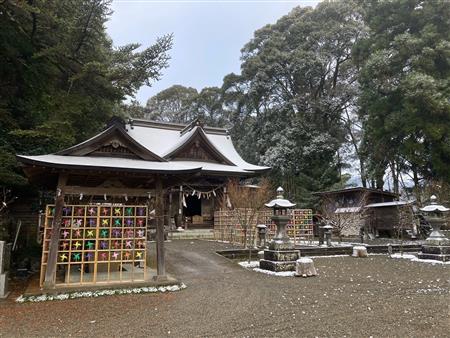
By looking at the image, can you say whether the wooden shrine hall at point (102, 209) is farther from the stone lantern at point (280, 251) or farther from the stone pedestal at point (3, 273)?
the stone lantern at point (280, 251)

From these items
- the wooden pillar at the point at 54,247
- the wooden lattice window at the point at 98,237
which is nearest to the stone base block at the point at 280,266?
the wooden lattice window at the point at 98,237

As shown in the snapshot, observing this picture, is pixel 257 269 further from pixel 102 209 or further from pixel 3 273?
pixel 3 273

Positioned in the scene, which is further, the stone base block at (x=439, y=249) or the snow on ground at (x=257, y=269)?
the stone base block at (x=439, y=249)

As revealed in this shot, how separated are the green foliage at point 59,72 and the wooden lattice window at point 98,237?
14.0 ft

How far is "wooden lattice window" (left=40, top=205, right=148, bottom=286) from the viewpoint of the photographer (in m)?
7.91

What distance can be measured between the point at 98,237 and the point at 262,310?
4416 mm

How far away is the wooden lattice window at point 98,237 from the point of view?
7.91 metres

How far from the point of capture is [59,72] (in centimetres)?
1398

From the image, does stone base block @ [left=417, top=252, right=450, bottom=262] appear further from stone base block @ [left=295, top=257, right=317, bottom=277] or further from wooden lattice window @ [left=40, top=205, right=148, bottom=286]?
wooden lattice window @ [left=40, top=205, right=148, bottom=286]

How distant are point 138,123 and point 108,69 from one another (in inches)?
486

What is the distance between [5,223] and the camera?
35.1 feet

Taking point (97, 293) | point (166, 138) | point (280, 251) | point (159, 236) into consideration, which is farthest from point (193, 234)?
point (97, 293)

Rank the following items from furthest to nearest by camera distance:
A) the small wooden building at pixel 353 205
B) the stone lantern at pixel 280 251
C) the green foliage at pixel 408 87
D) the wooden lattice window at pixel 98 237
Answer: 1. the small wooden building at pixel 353 205
2. the green foliage at pixel 408 87
3. the stone lantern at pixel 280 251
4. the wooden lattice window at pixel 98 237

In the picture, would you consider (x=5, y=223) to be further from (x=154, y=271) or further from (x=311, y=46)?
(x=311, y=46)
